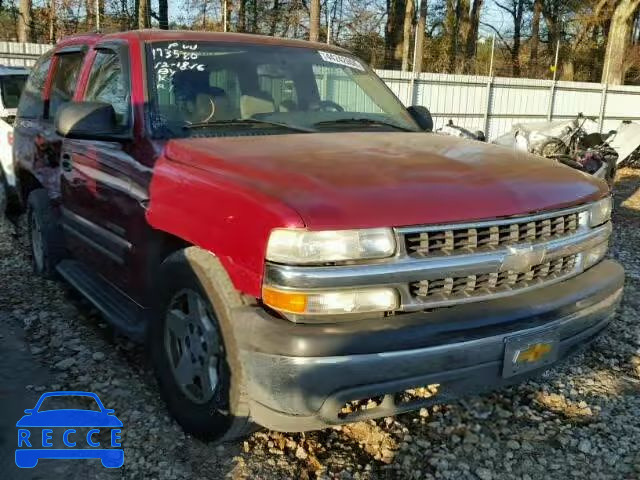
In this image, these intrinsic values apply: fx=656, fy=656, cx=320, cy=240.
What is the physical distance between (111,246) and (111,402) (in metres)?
0.86

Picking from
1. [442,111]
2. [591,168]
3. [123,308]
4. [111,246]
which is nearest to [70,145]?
[111,246]

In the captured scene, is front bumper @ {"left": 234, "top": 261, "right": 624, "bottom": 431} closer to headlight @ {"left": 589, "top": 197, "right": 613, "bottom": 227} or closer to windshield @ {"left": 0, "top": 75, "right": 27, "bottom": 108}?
headlight @ {"left": 589, "top": 197, "right": 613, "bottom": 227}

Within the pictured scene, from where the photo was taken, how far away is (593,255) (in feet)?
10.7

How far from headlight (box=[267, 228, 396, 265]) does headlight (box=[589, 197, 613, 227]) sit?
1.28 meters

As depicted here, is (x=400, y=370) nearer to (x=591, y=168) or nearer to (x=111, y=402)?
(x=111, y=402)

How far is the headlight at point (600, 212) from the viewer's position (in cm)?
317

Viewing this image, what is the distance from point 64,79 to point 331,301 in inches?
130

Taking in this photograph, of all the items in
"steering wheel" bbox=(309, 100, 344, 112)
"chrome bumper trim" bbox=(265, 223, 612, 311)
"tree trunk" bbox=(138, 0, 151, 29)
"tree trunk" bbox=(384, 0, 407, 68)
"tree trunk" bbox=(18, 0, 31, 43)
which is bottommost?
"chrome bumper trim" bbox=(265, 223, 612, 311)

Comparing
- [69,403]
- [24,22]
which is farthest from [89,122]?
[24,22]

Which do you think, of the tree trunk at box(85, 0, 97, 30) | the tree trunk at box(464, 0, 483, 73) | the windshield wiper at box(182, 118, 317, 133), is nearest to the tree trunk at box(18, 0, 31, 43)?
the tree trunk at box(85, 0, 97, 30)

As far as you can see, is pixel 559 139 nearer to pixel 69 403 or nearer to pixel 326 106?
pixel 326 106

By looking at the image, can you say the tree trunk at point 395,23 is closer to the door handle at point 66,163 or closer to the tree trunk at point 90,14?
the tree trunk at point 90,14

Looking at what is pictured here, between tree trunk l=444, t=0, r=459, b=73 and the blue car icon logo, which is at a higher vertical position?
tree trunk l=444, t=0, r=459, b=73

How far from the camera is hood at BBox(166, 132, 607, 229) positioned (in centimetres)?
249
